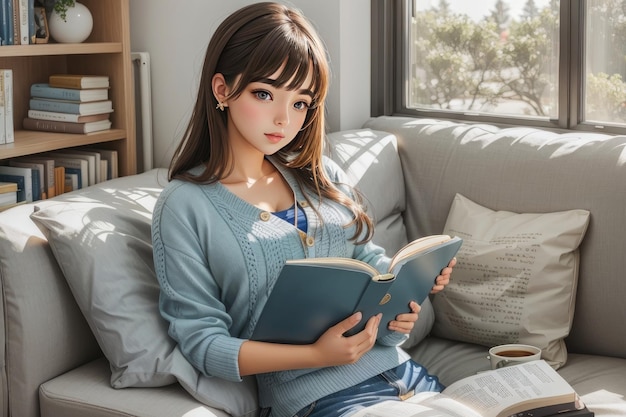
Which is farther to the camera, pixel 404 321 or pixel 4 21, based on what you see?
pixel 4 21

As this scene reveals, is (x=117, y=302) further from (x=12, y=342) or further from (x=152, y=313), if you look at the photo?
(x=12, y=342)

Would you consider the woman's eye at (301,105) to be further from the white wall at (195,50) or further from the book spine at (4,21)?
the book spine at (4,21)

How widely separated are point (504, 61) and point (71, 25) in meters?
1.24

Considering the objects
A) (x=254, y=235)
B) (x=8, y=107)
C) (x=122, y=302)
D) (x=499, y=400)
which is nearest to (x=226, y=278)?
(x=254, y=235)

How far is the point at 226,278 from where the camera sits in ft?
5.39

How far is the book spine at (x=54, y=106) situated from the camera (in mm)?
2609

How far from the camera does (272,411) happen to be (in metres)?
1.69

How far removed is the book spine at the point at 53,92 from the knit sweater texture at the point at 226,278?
1.05 meters

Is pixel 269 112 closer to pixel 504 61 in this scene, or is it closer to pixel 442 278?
pixel 442 278

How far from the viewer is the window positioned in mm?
2426

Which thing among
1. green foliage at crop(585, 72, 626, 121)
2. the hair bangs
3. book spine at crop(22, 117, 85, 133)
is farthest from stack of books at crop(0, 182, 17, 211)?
green foliage at crop(585, 72, 626, 121)

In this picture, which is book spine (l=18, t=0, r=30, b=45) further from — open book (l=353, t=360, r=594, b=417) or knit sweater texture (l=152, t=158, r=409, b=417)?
open book (l=353, t=360, r=594, b=417)

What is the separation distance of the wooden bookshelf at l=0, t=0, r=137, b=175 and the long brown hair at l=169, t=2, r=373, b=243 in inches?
38.0

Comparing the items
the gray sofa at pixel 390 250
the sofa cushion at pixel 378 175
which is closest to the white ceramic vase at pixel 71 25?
the gray sofa at pixel 390 250
